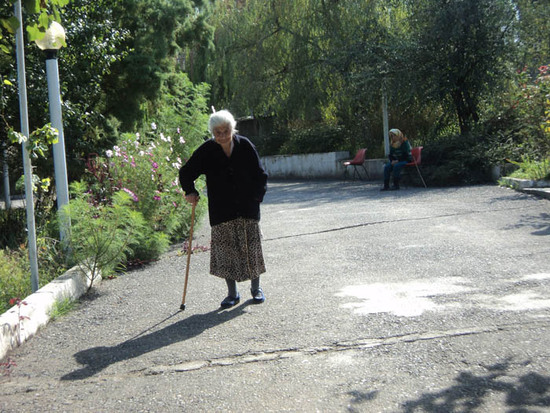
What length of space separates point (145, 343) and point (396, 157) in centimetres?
1217

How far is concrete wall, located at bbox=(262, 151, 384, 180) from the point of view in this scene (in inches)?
840

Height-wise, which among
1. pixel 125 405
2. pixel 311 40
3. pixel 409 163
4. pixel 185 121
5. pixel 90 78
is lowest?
pixel 125 405

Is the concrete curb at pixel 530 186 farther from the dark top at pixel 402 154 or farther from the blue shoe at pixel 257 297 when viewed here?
the blue shoe at pixel 257 297

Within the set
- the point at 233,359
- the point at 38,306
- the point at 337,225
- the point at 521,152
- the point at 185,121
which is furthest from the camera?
the point at 521,152

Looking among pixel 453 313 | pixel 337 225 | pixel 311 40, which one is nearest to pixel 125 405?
pixel 453 313

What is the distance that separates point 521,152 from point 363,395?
13947 millimetres

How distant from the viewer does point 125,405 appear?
12.1 feet

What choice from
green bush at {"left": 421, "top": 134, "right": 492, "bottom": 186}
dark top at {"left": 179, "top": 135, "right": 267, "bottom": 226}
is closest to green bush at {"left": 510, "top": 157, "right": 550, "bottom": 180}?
green bush at {"left": 421, "top": 134, "right": 492, "bottom": 186}

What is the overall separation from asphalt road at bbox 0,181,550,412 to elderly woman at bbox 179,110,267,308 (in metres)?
0.35

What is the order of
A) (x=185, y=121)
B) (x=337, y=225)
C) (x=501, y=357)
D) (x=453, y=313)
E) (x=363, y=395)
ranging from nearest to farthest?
(x=363, y=395), (x=501, y=357), (x=453, y=313), (x=337, y=225), (x=185, y=121)

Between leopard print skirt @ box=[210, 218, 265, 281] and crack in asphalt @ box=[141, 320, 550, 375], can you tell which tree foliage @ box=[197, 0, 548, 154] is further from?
crack in asphalt @ box=[141, 320, 550, 375]

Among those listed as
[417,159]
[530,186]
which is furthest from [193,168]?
[417,159]

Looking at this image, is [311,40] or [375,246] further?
[311,40]

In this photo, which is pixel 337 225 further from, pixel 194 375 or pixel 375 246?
pixel 194 375
